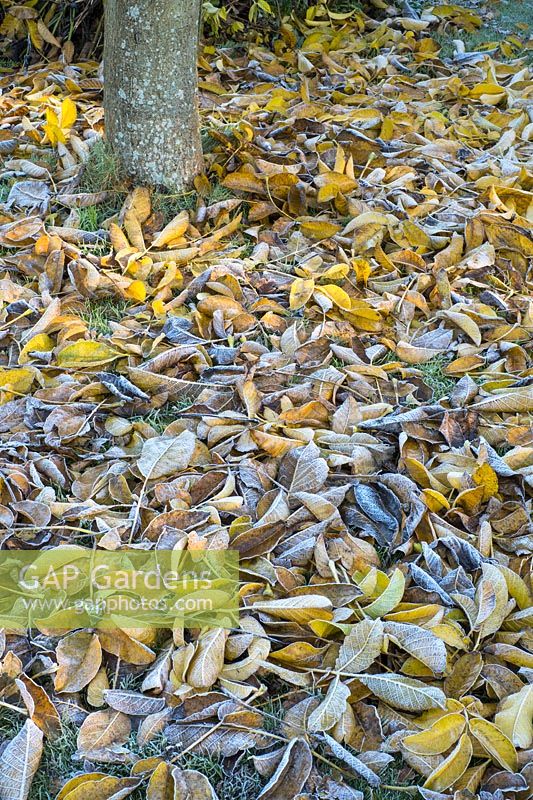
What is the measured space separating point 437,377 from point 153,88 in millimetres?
1382

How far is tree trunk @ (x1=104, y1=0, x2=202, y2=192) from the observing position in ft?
8.79

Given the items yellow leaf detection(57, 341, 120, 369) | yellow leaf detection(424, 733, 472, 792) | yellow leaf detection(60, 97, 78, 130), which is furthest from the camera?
yellow leaf detection(60, 97, 78, 130)

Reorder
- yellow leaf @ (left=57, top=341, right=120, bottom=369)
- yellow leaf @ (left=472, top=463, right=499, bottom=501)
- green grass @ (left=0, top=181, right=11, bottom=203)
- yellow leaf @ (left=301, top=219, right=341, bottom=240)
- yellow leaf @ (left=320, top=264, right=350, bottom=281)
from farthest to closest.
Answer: green grass @ (left=0, top=181, right=11, bottom=203) → yellow leaf @ (left=301, top=219, right=341, bottom=240) → yellow leaf @ (left=320, top=264, right=350, bottom=281) → yellow leaf @ (left=57, top=341, right=120, bottom=369) → yellow leaf @ (left=472, top=463, right=499, bottom=501)

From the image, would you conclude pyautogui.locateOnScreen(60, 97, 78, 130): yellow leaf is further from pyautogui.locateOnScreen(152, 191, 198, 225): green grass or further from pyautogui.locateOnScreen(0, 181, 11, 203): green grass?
pyautogui.locateOnScreen(152, 191, 198, 225): green grass

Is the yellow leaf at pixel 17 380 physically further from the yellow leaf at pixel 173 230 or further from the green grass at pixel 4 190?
the green grass at pixel 4 190

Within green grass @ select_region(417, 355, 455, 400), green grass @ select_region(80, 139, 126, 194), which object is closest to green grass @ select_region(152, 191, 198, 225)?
green grass @ select_region(80, 139, 126, 194)

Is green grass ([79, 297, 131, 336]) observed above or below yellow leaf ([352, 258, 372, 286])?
below

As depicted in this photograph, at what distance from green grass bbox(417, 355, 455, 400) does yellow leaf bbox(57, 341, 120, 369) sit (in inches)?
35.2

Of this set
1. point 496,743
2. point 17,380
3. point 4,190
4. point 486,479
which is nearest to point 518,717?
point 496,743

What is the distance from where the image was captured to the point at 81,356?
2.29 metres

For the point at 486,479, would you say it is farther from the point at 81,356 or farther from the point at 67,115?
the point at 67,115

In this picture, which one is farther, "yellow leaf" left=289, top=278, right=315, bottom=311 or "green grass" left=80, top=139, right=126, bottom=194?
"green grass" left=80, top=139, right=126, bottom=194

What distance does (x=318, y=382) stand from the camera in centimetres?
226

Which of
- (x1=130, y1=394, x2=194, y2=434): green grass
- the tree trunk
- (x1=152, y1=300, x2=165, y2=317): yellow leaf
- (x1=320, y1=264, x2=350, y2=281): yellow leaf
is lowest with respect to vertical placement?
(x1=130, y1=394, x2=194, y2=434): green grass
